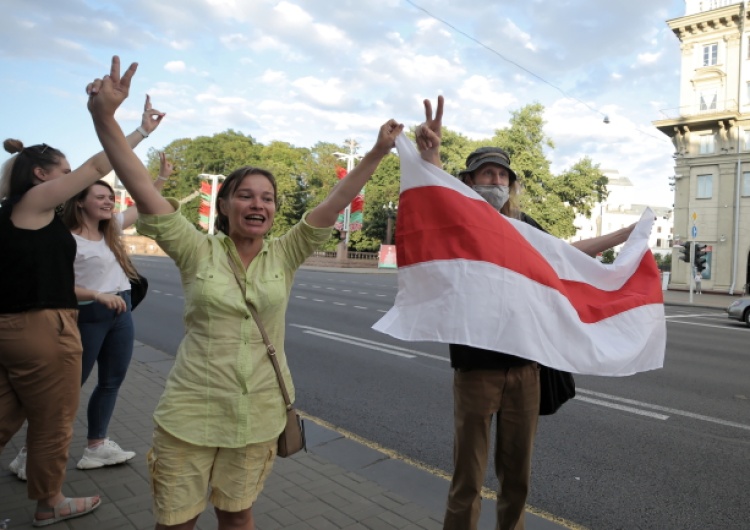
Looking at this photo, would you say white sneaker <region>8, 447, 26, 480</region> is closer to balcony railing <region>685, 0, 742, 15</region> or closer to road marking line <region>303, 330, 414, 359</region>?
road marking line <region>303, 330, 414, 359</region>

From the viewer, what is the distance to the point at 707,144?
117ft

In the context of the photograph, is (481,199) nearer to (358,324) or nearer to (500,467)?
(500,467)

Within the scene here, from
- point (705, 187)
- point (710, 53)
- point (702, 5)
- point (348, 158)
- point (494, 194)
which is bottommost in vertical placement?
point (494, 194)

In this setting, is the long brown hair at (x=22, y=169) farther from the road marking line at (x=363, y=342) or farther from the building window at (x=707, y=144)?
the building window at (x=707, y=144)

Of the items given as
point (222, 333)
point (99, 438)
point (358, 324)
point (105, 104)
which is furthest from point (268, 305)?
point (358, 324)

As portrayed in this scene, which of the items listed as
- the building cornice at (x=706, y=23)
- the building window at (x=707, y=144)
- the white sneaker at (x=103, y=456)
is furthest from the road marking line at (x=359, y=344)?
the building cornice at (x=706, y=23)

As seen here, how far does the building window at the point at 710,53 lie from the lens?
35.5 m

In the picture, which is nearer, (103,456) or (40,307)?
(40,307)

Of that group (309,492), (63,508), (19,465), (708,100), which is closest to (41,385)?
(63,508)

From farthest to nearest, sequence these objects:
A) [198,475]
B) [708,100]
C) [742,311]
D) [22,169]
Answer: [708,100]
[742,311]
[22,169]
[198,475]

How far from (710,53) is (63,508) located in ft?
140

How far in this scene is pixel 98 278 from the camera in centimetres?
377

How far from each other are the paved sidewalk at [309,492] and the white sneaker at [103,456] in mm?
48

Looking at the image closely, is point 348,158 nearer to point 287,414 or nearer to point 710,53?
point 710,53
